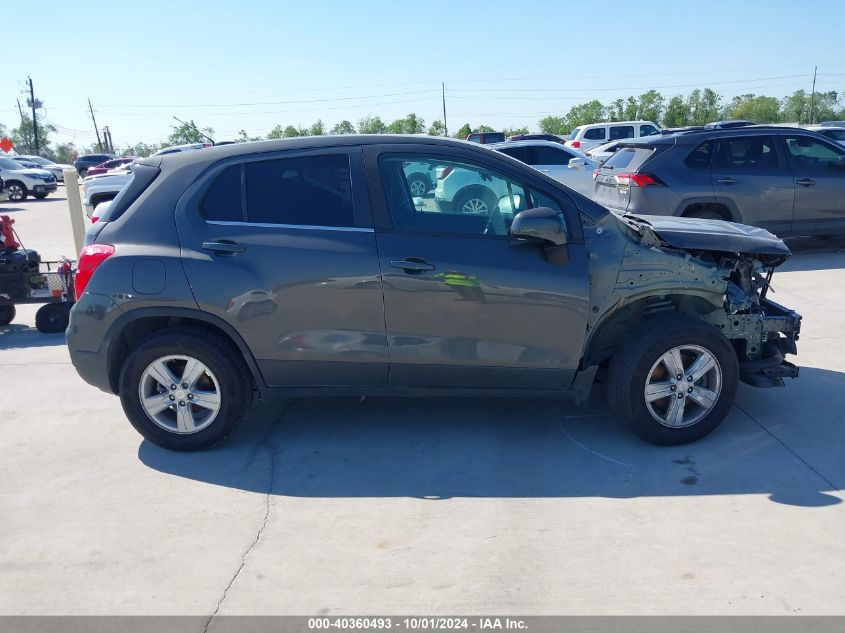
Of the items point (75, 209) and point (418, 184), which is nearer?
point (418, 184)

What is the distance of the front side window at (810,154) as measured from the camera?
34.0 ft

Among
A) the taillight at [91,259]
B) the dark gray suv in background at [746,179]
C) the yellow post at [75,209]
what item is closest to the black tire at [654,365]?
the taillight at [91,259]

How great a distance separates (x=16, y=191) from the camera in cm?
2980

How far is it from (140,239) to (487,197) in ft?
6.90

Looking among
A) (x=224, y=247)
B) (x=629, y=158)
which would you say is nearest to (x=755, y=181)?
(x=629, y=158)

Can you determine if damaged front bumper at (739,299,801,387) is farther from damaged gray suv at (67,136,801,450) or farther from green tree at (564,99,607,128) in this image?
green tree at (564,99,607,128)

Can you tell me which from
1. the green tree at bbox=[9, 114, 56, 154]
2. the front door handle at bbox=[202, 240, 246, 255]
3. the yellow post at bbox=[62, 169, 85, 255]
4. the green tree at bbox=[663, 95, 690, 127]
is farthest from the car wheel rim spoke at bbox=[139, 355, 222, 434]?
the green tree at bbox=[9, 114, 56, 154]

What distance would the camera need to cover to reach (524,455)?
473cm

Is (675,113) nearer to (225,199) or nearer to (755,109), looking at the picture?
(755,109)

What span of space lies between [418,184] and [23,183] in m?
29.5

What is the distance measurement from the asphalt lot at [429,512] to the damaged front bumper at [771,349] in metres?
0.33

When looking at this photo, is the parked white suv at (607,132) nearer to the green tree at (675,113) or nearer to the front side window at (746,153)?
the front side window at (746,153)
